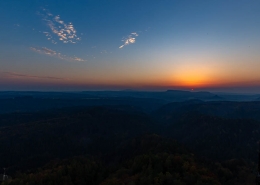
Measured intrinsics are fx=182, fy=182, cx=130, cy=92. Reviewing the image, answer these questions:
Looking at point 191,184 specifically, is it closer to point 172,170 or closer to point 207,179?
point 207,179

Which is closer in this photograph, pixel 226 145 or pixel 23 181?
pixel 23 181

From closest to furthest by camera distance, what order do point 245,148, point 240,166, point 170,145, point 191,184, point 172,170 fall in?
point 191,184 → point 172,170 → point 240,166 → point 170,145 → point 245,148

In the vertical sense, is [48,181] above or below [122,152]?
above

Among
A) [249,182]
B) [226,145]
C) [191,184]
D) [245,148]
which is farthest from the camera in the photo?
[226,145]

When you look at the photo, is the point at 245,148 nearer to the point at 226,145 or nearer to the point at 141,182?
the point at 226,145

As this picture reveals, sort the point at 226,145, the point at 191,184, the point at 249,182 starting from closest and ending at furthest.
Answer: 1. the point at 191,184
2. the point at 249,182
3. the point at 226,145

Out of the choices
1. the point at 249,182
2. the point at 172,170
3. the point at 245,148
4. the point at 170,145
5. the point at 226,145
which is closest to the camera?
the point at 172,170

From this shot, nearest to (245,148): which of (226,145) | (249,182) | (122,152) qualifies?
(226,145)

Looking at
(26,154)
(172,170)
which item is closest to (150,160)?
(172,170)

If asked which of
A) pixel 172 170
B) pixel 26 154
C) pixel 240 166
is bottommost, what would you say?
pixel 26 154
